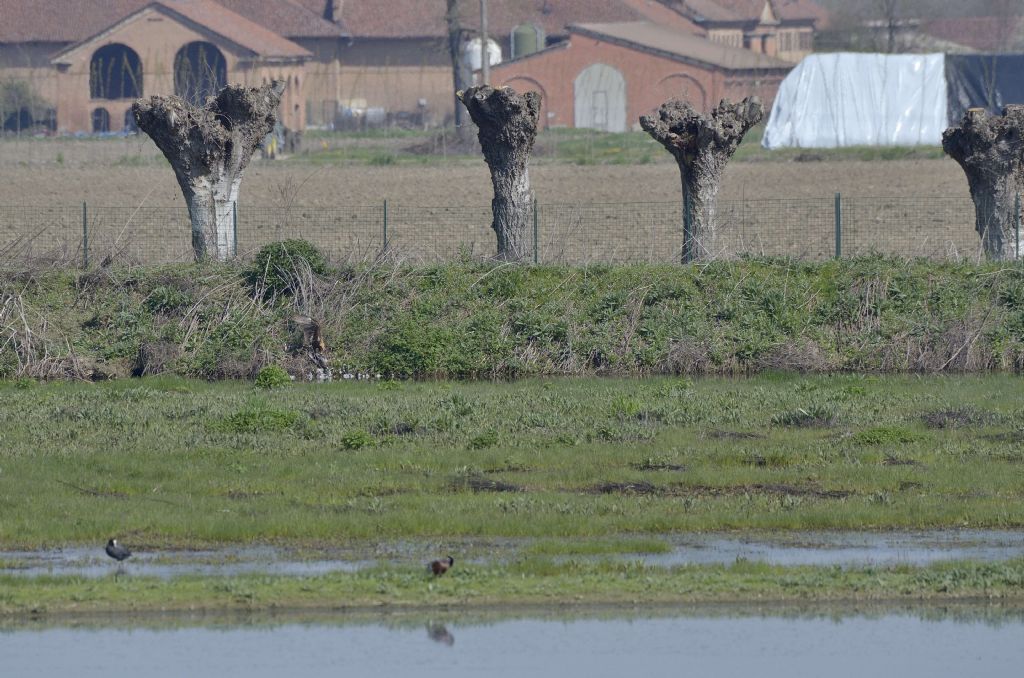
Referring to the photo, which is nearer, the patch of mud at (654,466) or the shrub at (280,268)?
the patch of mud at (654,466)

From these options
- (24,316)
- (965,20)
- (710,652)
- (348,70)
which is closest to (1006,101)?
(348,70)

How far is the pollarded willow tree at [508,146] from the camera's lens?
86.9 feet

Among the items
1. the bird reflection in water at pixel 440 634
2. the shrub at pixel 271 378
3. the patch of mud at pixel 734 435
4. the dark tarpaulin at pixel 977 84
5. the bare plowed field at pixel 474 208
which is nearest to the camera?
the bird reflection in water at pixel 440 634

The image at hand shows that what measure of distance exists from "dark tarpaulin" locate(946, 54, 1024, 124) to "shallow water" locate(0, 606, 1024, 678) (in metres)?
51.6

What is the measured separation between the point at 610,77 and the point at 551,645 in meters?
68.0

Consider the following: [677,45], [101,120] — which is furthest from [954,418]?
[101,120]

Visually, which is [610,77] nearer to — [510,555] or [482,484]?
[482,484]

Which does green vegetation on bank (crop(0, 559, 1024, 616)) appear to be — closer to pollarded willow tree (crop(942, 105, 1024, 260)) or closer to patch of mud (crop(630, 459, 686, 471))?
patch of mud (crop(630, 459, 686, 471))

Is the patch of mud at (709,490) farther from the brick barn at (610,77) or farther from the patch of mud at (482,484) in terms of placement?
the brick barn at (610,77)

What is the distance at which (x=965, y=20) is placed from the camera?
120 meters

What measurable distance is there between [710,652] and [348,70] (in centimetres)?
7936

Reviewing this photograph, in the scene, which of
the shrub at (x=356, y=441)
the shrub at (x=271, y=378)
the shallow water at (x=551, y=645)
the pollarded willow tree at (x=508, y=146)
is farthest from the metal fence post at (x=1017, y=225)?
the shallow water at (x=551, y=645)

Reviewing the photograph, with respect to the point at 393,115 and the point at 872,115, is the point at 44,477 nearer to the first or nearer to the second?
the point at 872,115

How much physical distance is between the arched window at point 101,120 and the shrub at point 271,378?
2360 inches
